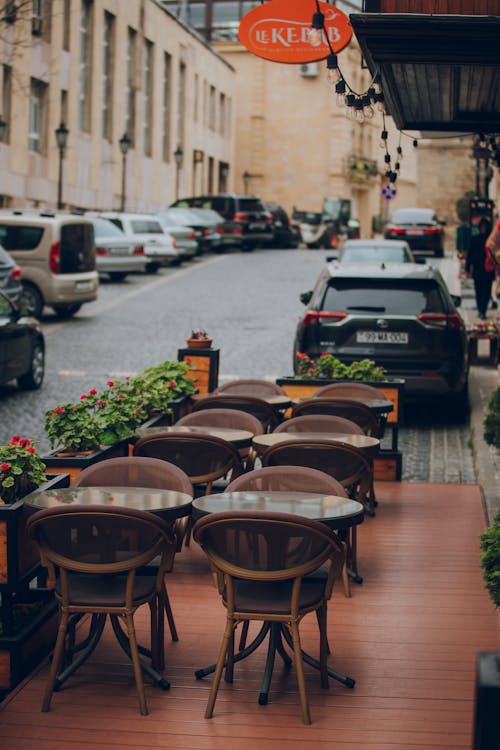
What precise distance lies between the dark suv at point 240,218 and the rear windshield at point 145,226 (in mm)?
8914

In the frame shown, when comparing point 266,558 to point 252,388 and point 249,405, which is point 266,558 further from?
Result: point 252,388


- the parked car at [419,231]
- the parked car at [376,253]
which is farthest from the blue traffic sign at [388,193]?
the parked car at [419,231]

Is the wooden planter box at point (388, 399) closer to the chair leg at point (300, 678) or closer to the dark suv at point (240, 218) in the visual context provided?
the chair leg at point (300, 678)

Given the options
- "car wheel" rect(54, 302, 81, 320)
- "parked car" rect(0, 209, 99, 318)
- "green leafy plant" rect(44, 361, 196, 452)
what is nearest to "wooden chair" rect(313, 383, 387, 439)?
"green leafy plant" rect(44, 361, 196, 452)

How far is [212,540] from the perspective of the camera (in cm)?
554

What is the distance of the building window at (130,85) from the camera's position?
5081 cm

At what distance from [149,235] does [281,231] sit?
1523 centimetres

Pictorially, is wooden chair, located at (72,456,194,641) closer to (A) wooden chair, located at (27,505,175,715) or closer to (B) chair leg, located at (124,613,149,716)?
(A) wooden chair, located at (27,505,175,715)

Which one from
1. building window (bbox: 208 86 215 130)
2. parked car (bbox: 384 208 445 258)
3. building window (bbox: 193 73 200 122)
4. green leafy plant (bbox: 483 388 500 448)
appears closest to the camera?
green leafy plant (bbox: 483 388 500 448)

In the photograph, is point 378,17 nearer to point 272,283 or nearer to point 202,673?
point 202,673

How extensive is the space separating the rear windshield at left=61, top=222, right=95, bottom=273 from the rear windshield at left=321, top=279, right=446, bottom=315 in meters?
9.98

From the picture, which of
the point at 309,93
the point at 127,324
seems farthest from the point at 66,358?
the point at 309,93

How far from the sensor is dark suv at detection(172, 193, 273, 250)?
43.7 meters

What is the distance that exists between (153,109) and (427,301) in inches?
1655
